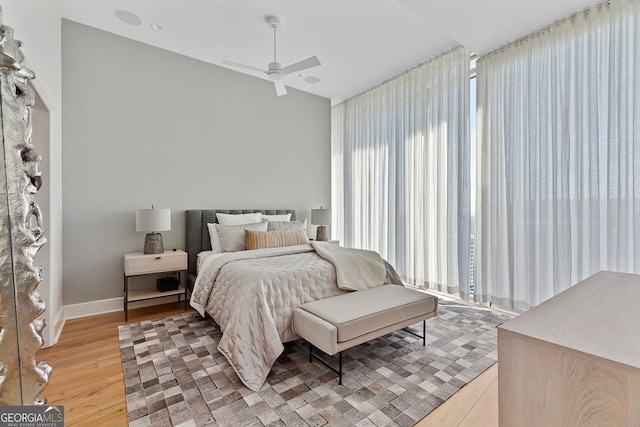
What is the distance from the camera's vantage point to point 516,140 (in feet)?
9.93

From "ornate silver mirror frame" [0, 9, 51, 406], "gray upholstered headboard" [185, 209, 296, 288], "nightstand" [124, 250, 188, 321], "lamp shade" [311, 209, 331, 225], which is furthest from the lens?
"lamp shade" [311, 209, 331, 225]

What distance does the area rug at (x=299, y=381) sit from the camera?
1.59 m

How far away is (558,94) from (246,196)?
3776mm

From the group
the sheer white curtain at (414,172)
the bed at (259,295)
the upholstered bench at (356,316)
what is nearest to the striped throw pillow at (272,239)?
the bed at (259,295)

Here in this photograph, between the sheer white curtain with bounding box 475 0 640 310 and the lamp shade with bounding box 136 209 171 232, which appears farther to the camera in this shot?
the lamp shade with bounding box 136 209 171 232

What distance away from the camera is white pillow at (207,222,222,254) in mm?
3486

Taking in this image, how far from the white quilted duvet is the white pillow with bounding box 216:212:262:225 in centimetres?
96

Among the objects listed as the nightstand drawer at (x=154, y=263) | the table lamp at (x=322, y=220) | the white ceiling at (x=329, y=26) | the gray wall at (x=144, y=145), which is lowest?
the nightstand drawer at (x=154, y=263)

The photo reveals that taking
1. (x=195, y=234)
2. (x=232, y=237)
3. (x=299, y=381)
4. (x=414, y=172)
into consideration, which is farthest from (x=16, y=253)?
(x=414, y=172)

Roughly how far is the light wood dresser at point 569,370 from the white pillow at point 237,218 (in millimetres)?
3324

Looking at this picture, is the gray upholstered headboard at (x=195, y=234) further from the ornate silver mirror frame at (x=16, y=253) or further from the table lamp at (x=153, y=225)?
the ornate silver mirror frame at (x=16, y=253)

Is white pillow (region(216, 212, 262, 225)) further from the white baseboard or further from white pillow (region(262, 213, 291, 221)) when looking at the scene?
the white baseboard

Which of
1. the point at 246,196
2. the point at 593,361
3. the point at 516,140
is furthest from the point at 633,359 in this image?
the point at 246,196

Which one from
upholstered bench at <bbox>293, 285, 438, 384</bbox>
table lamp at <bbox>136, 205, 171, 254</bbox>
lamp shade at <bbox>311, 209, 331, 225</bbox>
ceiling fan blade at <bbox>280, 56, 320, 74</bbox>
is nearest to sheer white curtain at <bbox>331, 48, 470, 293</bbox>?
lamp shade at <bbox>311, 209, 331, 225</bbox>
